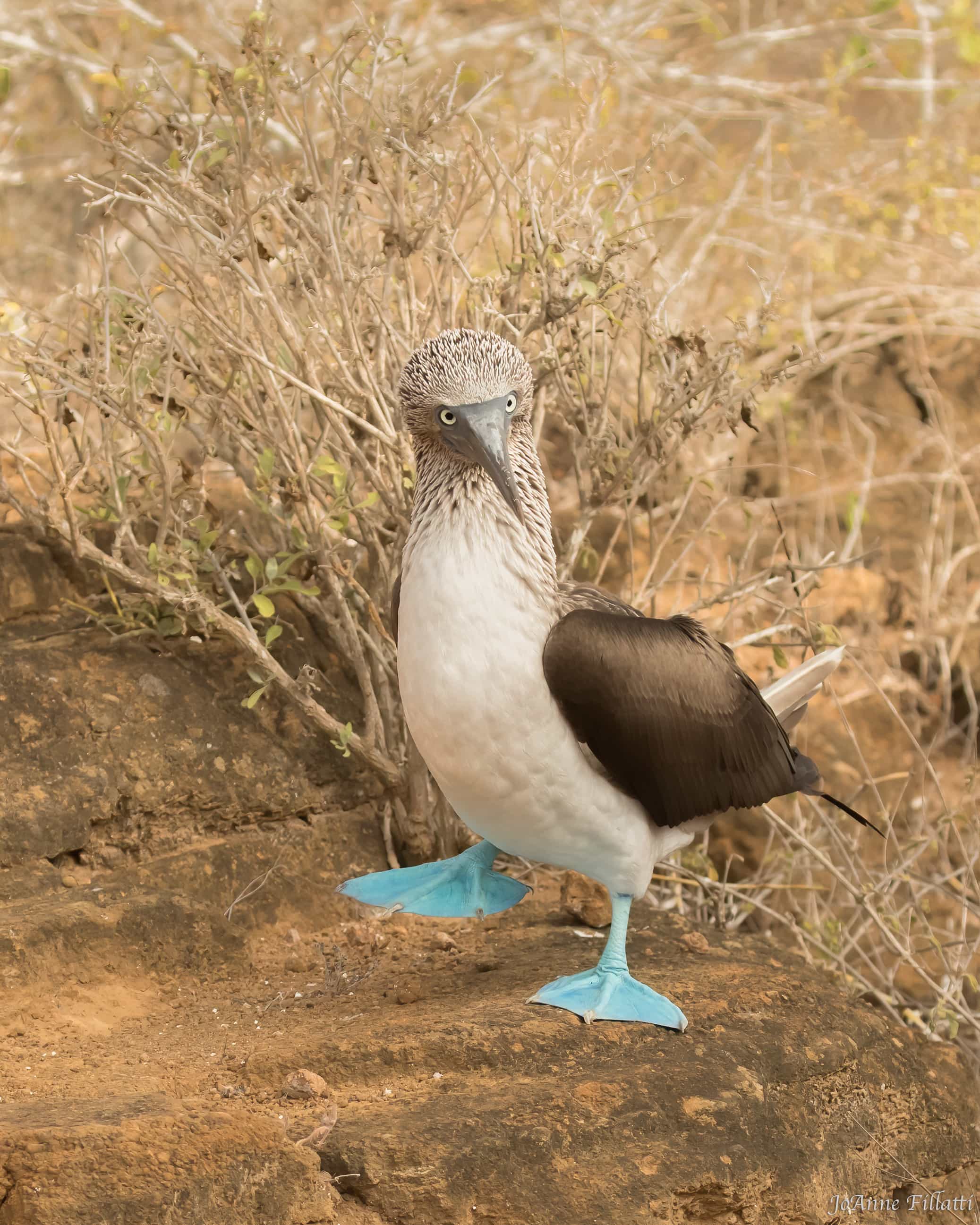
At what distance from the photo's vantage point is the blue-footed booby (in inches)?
115

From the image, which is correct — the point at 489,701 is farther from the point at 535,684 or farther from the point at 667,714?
the point at 667,714

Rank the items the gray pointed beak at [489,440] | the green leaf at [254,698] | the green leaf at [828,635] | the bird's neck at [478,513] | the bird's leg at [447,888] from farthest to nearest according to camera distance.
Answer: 1. the green leaf at [828,635]
2. the green leaf at [254,698]
3. the bird's leg at [447,888]
4. the bird's neck at [478,513]
5. the gray pointed beak at [489,440]

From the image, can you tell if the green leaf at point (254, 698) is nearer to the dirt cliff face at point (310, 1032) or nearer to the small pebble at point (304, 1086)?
the dirt cliff face at point (310, 1032)

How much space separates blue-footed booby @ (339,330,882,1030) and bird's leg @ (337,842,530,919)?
0.30 meters

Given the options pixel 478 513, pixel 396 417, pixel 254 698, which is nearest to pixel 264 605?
pixel 254 698

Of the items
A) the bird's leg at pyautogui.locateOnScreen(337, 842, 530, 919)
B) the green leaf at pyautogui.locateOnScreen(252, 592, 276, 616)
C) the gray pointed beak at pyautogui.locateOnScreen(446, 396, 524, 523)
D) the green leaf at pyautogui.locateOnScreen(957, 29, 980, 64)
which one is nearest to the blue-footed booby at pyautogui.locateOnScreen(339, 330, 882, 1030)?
the gray pointed beak at pyautogui.locateOnScreen(446, 396, 524, 523)

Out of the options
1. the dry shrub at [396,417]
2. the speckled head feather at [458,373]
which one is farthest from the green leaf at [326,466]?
the speckled head feather at [458,373]

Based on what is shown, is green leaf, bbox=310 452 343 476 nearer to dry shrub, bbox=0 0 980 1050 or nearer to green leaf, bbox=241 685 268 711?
dry shrub, bbox=0 0 980 1050

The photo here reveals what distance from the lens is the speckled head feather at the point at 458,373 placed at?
2910 mm

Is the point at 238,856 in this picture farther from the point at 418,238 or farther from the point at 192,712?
the point at 418,238

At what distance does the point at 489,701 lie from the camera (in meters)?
2.92

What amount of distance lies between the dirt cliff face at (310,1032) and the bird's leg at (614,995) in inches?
1.6
